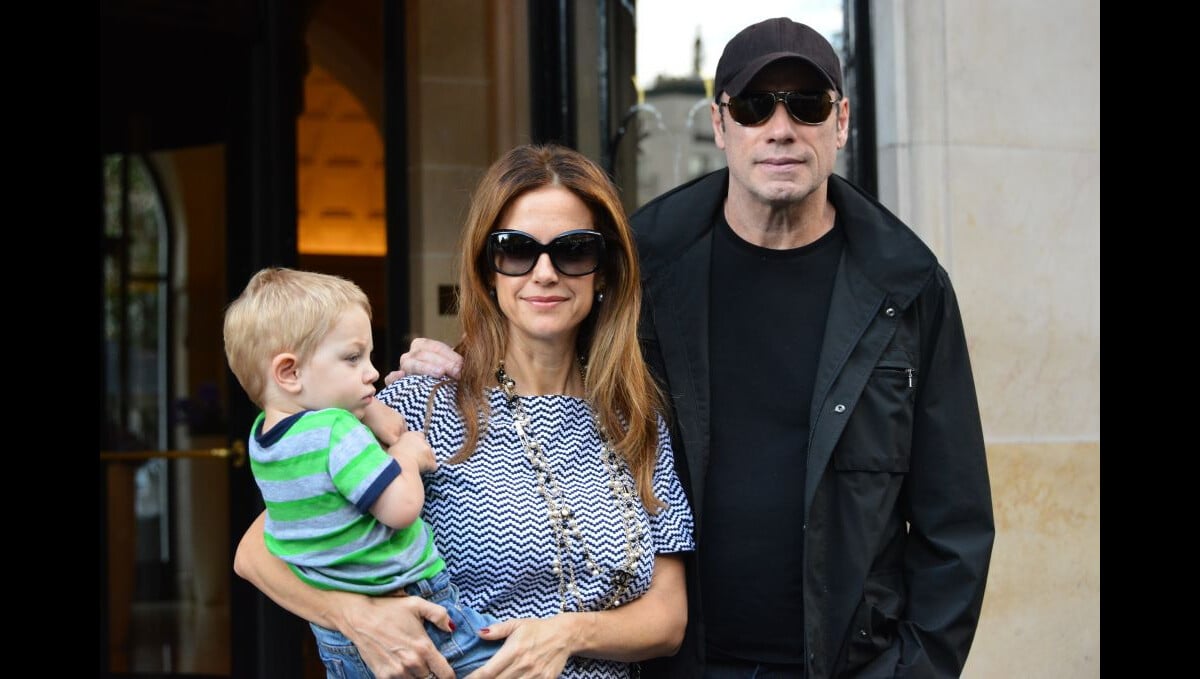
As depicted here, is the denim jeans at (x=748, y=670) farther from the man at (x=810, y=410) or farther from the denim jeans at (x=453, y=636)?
the denim jeans at (x=453, y=636)

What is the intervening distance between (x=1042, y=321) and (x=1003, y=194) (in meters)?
0.44

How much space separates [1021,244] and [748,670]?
2.27 meters

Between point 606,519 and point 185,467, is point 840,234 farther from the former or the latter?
point 185,467

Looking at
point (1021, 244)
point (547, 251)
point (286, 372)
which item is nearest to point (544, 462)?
point (547, 251)

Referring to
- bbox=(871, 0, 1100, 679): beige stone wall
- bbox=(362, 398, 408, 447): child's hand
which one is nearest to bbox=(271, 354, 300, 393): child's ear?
bbox=(362, 398, 408, 447): child's hand

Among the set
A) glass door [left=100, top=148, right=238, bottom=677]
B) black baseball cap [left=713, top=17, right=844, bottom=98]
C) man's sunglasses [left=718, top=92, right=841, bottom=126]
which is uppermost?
black baseball cap [left=713, top=17, right=844, bottom=98]

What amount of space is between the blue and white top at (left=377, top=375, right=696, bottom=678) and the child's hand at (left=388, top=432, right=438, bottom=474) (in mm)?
62

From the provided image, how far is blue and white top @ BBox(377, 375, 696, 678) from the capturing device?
91.0 inches

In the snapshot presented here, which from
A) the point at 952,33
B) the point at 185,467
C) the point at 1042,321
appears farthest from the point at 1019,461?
the point at 185,467

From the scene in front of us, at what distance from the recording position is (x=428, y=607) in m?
2.23

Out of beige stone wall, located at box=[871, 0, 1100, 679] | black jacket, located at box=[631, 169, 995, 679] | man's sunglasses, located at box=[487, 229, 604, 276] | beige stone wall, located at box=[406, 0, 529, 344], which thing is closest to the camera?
man's sunglasses, located at box=[487, 229, 604, 276]

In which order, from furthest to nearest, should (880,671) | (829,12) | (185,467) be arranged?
(185,467) < (829,12) < (880,671)

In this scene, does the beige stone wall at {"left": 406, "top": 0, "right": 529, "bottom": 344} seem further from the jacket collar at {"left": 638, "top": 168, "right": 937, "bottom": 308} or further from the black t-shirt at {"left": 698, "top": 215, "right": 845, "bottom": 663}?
the black t-shirt at {"left": 698, "top": 215, "right": 845, "bottom": 663}

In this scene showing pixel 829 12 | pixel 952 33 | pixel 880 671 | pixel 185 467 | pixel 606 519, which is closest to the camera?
pixel 606 519
